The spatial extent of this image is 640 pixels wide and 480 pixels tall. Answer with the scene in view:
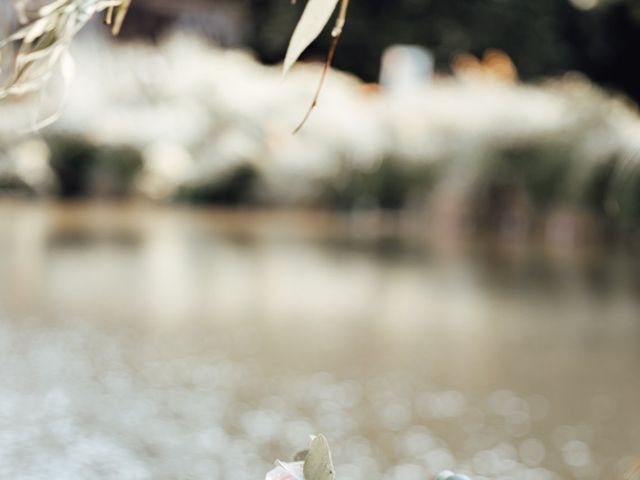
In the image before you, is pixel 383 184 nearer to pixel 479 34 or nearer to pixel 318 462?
pixel 479 34

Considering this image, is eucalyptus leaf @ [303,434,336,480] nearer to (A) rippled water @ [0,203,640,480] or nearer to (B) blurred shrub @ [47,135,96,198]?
(A) rippled water @ [0,203,640,480]

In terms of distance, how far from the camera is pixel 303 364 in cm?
282

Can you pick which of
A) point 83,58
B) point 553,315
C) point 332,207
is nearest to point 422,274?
point 553,315

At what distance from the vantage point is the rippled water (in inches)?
81.7

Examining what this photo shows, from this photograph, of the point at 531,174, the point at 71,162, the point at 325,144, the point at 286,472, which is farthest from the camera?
the point at 71,162

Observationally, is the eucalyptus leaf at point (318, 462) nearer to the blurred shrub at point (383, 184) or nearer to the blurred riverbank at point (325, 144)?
the blurred riverbank at point (325, 144)

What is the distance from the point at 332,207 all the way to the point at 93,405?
5974mm

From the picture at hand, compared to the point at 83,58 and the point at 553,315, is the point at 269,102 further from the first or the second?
the point at 553,315

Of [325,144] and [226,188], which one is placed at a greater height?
[325,144]

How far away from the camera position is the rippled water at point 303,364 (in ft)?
6.81

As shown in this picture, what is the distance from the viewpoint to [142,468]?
6.20ft

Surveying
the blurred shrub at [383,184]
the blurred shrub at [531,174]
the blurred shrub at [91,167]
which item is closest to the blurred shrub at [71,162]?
the blurred shrub at [91,167]

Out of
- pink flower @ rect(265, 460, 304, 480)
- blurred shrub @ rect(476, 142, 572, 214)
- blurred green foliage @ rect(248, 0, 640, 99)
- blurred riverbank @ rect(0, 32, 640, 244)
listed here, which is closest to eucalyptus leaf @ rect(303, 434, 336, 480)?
pink flower @ rect(265, 460, 304, 480)

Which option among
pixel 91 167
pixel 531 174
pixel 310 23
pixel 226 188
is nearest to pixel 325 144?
pixel 226 188
